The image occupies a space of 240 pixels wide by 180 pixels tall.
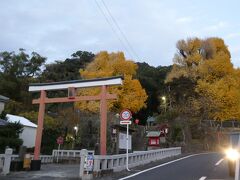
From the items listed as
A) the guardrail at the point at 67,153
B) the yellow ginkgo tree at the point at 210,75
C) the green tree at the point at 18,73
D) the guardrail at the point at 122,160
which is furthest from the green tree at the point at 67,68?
the guardrail at the point at 122,160

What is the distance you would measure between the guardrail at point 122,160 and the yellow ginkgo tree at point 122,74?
21.1m

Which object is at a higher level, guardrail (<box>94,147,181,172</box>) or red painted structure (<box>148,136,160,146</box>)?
red painted structure (<box>148,136,160,146</box>)

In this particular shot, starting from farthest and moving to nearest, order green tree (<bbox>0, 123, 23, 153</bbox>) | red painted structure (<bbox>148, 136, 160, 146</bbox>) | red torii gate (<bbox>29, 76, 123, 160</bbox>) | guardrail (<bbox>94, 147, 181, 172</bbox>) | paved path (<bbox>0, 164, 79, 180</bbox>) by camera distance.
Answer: red painted structure (<bbox>148, 136, 160, 146</bbox>) → green tree (<bbox>0, 123, 23, 153</bbox>) → red torii gate (<bbox>29, 76, 123, 160</bbox>) → guardrail (<bbox>94, 147, 181, 172</bbox>) → paved path (<bbox>0, 164, 79, 180</bbox>)

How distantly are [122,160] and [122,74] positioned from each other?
31.1 m

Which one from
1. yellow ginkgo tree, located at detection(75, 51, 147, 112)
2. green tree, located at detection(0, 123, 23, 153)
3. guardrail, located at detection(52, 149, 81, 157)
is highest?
yellow ginkgo tree, located at detection(75, 51, 147, 112)

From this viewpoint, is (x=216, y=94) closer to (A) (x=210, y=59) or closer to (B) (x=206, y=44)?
(A) (x=210, y=59)

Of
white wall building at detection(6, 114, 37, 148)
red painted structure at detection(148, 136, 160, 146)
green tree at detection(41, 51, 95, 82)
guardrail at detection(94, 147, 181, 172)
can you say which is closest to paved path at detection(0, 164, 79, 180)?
guardrail at detection(94, 147, 181, 172)

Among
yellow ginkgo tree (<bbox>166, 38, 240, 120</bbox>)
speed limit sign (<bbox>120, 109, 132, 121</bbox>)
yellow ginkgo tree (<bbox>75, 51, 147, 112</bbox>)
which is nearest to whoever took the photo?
speed limit sign (<bbox>120, 109, 132, 121</bbox>)

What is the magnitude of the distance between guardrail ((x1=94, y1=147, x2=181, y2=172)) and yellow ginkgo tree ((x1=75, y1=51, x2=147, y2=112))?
2106 cm

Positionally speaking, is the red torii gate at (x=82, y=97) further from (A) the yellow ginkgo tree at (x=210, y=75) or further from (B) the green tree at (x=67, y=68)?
(B) the green tree at (x=67, y=68)

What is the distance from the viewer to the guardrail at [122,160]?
14567 millimetres

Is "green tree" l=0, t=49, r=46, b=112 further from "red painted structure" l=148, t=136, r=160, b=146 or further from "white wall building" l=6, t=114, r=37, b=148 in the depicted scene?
"red painted structure" l=148, t=136, r=160, b=146

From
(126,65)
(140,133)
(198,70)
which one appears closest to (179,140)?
(140,133)

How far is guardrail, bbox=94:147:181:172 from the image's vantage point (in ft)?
47.8
